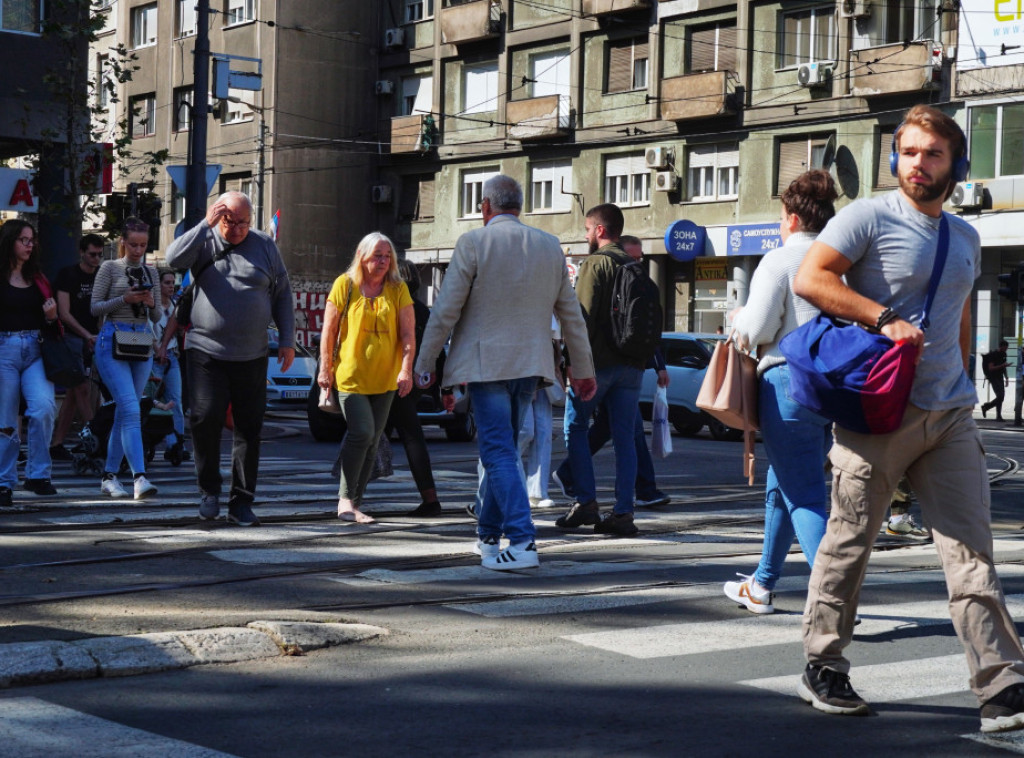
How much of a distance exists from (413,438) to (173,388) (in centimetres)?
483

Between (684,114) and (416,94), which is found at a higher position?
(416,94)

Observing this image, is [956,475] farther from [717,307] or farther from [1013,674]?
[717,307]

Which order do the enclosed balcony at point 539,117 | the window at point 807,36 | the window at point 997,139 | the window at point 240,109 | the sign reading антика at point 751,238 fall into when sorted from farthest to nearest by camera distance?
the window at point 240,109, the enclosed balcony at point 539,117, the sign reading антика at point 751,238, the window at point 807,36, the window at point 997,139

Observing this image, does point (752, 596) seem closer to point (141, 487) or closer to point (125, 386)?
point (141, 487)

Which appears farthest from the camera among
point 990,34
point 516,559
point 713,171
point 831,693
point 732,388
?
point 713,171

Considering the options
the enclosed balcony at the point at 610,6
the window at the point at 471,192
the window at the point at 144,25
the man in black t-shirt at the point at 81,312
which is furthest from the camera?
the window at the point at 144,25

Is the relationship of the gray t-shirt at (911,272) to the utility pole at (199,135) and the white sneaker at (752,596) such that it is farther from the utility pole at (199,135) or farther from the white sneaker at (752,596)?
the utility pole at (199,135)

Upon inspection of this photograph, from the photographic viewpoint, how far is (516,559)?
7.55m

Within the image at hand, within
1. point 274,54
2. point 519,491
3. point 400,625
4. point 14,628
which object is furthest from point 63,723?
point 274,54

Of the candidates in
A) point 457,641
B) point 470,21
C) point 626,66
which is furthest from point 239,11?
point 457,641

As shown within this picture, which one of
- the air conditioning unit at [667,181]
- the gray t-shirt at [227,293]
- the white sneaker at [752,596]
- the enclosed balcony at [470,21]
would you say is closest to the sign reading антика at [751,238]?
the air conditioning unit at [667,181]

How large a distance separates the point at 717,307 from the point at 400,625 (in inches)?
1349

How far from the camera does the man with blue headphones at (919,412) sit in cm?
451

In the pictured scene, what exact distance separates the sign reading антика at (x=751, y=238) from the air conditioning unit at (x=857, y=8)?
5110 mm
